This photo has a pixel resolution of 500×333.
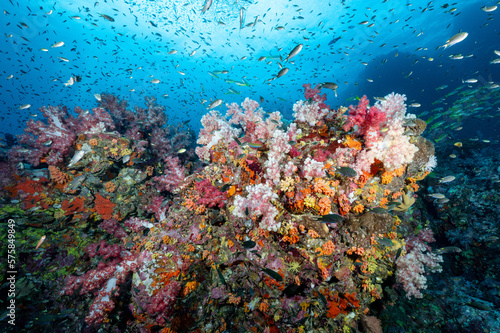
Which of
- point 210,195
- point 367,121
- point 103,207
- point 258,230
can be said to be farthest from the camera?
point 103,207

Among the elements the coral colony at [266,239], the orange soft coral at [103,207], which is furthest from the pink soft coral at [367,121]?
the orange soft coral at [103,207]

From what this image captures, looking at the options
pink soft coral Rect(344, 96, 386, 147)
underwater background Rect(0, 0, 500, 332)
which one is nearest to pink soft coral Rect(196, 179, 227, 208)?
underwater background Rect(0, 0, 500, 332)

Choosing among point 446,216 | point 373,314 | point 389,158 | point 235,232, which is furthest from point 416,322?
point 446,216

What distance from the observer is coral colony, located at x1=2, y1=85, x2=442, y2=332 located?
3.62m

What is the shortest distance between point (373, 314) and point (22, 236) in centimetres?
950

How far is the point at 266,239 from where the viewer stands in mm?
3891

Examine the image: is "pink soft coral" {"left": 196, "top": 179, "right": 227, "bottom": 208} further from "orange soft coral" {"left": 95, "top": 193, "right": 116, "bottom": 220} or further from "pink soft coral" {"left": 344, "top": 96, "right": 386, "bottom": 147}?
"orange soft coral" {"left": 95, "top": 193, "right": 116, "bottom": 220}

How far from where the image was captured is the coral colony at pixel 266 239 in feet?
11.9

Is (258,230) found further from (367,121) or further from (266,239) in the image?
(367,121)

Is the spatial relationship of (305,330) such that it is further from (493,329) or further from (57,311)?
(57,311)

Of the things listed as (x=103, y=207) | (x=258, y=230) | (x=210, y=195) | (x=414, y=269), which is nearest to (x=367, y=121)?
(x=258, y=230)

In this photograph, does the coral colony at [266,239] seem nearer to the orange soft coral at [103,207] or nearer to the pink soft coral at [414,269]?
the pink soft coral at [414,269]

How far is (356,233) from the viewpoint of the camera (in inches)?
150

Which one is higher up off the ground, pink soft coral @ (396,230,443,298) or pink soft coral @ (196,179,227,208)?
pink soft coral @ (196,179,227,208)
